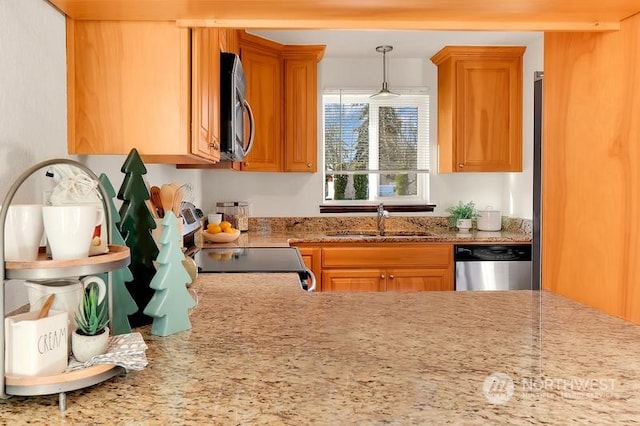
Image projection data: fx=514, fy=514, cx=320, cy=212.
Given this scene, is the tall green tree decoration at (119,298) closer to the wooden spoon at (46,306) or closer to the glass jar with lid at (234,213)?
the wooden spoon at (46,306)

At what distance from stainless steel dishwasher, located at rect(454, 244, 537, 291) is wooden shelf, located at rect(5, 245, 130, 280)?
3.21 m

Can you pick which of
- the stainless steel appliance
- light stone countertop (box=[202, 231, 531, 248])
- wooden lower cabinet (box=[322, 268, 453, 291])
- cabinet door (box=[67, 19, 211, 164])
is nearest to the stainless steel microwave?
the stainless steel appliance

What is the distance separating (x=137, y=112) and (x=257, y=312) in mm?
631

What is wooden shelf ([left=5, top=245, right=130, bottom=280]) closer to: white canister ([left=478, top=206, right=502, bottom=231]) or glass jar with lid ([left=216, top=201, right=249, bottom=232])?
glass jar with lid ([left=216, top=201, right=249, bottom=232])

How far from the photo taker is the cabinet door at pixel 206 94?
4.83 ft

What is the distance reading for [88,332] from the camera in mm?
828

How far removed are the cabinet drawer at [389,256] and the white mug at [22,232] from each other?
2.93m

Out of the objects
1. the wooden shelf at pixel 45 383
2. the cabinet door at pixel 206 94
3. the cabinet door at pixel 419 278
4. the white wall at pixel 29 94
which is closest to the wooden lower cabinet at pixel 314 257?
the cabinet door at pixel 419 278

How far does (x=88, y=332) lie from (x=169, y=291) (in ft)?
0.97

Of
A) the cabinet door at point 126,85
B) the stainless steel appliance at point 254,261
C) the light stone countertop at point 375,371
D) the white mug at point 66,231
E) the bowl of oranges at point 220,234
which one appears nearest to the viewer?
the light stone countertop at point 375,371

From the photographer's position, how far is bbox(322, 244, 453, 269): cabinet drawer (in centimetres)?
374

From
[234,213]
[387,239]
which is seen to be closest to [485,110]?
[387,239]

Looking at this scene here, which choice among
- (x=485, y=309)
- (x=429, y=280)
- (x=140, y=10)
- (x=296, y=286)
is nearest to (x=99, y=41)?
(x=140, y=10)

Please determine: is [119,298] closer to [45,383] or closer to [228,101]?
[45,383]
